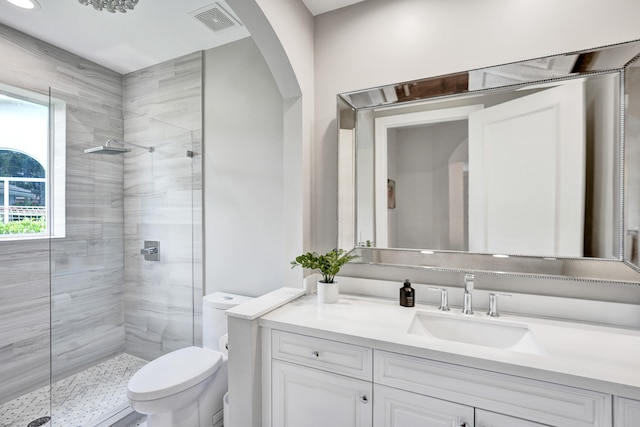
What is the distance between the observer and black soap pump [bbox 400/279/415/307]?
147 centimetres

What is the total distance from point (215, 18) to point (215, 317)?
75.2 inches

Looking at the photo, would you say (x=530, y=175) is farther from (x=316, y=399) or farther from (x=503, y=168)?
(x=316, y=399)

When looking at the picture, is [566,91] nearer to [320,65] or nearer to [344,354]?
[320,65]

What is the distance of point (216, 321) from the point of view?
76.9 inches

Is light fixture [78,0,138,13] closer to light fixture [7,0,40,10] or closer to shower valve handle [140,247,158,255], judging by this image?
light fixture [7,0,40,10]

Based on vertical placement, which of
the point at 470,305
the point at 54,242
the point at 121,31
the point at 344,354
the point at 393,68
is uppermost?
the point at 121,31

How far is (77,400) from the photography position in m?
1.93

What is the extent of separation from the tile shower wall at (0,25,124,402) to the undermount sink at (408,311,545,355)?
2.09 metres

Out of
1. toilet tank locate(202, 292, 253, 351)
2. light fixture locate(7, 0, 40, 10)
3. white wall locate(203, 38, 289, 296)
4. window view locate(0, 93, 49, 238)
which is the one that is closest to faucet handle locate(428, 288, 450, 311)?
white wall locate(203, 38, 289, 296)

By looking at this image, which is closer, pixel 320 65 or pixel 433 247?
pixel 433 247

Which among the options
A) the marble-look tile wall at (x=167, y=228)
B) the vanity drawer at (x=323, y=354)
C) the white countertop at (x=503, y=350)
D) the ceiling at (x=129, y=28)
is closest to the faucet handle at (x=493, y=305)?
the white countertop at (x=503, y=350)

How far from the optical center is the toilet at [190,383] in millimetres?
1488

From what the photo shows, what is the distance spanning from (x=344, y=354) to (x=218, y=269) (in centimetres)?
137

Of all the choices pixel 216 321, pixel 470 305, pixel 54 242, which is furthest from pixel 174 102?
pixel 470 305
